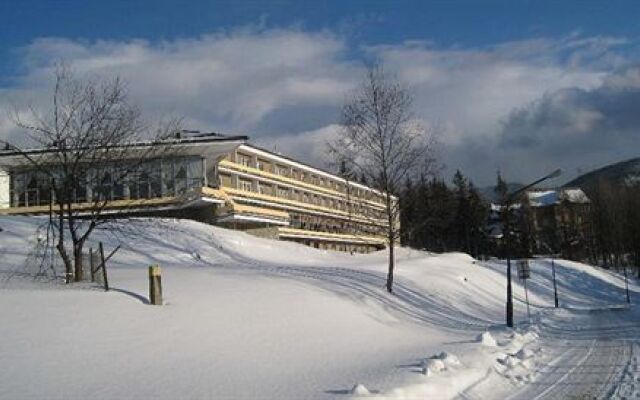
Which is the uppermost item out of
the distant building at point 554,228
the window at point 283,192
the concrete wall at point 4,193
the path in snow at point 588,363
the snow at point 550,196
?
the snow at point 550,196

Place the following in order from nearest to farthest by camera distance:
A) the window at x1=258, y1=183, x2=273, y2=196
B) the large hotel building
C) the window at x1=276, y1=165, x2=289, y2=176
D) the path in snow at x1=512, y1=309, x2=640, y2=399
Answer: the path in snow at x1=512, y1=309, x2=640, y2=399 → the large hotel building → the window at x1=258, y1=183, x2=273, y2=196 → the window at x1=276, y1=165, x2=289, y2=176

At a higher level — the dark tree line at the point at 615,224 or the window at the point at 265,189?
the window at the point at 265,189

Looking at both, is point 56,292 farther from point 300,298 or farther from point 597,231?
point 597,231

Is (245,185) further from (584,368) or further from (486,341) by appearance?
(584,368)

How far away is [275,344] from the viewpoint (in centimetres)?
1684

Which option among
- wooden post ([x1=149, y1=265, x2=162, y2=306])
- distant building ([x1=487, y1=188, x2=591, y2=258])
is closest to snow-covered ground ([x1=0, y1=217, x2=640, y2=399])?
wooden post ([x1=149, y1=265, x2=162, y2=306])

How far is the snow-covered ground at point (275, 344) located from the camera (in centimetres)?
1192

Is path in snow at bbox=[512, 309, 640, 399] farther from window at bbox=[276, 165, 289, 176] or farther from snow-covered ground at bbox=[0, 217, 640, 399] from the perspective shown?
window at bbox=[276, 165, 289, 176]

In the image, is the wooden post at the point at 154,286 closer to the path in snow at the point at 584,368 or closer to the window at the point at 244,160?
the path in snow at the point at 584,368

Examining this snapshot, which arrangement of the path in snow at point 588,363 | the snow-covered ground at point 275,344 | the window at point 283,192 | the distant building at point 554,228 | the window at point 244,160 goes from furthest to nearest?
the distant building at point 554,228 < the window at point 283,192 < the window at point 244,160 < the path in snow at point 588,363 < the snow-covered ground at point 275,344

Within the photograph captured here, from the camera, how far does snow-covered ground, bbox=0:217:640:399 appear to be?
39.1 ft

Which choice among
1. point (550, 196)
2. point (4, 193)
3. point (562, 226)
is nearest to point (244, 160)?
point (4, 193)

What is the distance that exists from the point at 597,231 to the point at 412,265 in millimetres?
67241

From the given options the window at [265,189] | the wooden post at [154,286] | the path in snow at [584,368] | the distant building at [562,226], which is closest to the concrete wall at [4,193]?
the window at [265,189]
